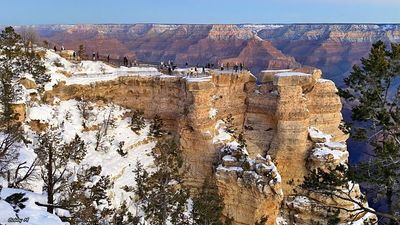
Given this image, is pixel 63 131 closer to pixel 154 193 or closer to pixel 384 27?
pixel 154 193

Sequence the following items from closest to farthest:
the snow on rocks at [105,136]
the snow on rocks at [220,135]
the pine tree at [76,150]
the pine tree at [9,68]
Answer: the pine tree at [9,68] → the pine tree at [76,150] → the snow on rocks at [105,136] → the snow on rocks at [220,135]

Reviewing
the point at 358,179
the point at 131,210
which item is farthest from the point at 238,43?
the point at 358,179

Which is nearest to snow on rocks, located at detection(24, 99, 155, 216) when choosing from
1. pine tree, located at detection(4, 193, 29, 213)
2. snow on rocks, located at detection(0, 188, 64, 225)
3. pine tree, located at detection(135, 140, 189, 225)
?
pine tree, located at detection(135, 140, 189, 225)

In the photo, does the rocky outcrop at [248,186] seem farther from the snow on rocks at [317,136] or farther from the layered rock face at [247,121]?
the snow on rocks at [317,136]

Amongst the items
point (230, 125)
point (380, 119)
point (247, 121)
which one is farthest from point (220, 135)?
point (380, 119)

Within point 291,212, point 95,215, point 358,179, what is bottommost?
point 291,212

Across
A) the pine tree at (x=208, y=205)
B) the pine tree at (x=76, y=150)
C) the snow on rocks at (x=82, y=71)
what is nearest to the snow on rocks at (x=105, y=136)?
the pine tree at (x=76, y=150)
